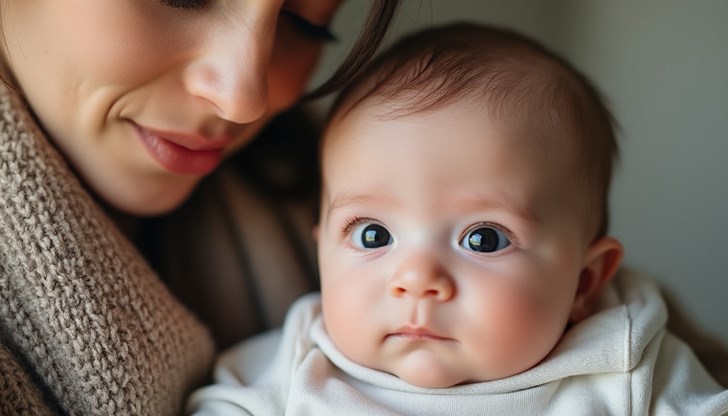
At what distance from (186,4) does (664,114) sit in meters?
1.04

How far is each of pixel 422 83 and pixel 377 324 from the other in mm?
328

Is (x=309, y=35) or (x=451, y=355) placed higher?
(x=309, y=35)

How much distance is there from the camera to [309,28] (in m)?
1.15

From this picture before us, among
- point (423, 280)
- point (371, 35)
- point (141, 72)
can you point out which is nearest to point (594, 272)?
point (423, 280)

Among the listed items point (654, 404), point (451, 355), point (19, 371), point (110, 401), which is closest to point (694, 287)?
point (654, 404)

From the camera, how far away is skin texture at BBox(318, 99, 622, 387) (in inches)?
36.3

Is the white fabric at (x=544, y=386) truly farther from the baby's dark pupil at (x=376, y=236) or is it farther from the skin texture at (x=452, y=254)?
the baby's dark pupil at (x=376, y=236)

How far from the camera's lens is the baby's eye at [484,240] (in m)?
0.95

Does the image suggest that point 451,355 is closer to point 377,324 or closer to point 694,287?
point 377,324

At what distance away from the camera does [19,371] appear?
0.89 metres

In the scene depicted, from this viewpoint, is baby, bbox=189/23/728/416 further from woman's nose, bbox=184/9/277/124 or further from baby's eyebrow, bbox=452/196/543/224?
woman's nose, bbox=184/9/277/124

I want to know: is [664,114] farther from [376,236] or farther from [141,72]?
[141,72]

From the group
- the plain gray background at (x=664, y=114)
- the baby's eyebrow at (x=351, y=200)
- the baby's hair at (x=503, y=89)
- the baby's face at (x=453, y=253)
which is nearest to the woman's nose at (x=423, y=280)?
the baby's face at (x=453, y=253)

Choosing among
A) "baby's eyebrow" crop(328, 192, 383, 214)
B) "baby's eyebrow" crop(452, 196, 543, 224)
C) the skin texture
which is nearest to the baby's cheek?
the skin texture
